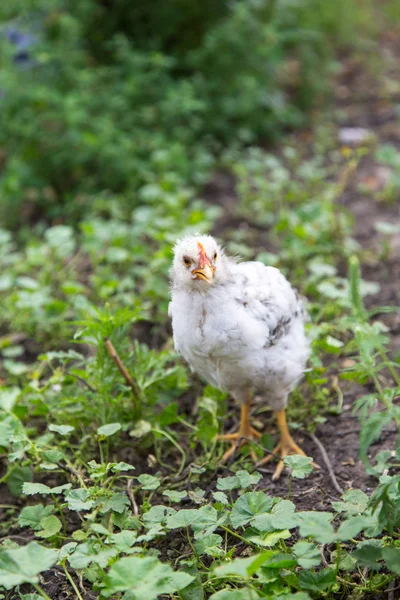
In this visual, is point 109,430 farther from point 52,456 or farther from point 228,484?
point 228,484

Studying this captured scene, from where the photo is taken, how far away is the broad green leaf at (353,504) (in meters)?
2.64

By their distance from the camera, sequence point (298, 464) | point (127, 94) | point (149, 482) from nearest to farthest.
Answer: point (298, 464)
point (149, 482)
point (127, 94)

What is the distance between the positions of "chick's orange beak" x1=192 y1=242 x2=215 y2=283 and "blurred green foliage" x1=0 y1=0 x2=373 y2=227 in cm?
278

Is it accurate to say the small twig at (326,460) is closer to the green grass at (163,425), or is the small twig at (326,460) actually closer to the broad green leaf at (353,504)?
the green grass at (163,425)

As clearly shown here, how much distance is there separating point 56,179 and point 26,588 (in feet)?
13.0

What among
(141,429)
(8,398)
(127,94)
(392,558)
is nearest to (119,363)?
(141,429)

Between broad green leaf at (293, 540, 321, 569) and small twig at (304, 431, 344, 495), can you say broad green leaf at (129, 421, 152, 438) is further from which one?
broad green leaf at (293, 540, 321, 569)

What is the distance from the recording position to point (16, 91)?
586cm

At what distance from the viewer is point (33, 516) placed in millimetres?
2953

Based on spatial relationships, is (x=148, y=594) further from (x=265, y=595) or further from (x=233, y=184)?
(x=233, y=184)

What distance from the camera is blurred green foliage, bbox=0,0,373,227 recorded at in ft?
19.4

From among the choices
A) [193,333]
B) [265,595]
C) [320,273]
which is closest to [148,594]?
[265,595]

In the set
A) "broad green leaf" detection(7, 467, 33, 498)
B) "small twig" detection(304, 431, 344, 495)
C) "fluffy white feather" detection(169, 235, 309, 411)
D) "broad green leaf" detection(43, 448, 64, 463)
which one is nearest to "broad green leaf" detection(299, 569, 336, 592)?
"small twig" detection(304, 431, 344, 495)

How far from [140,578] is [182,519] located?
430mm
